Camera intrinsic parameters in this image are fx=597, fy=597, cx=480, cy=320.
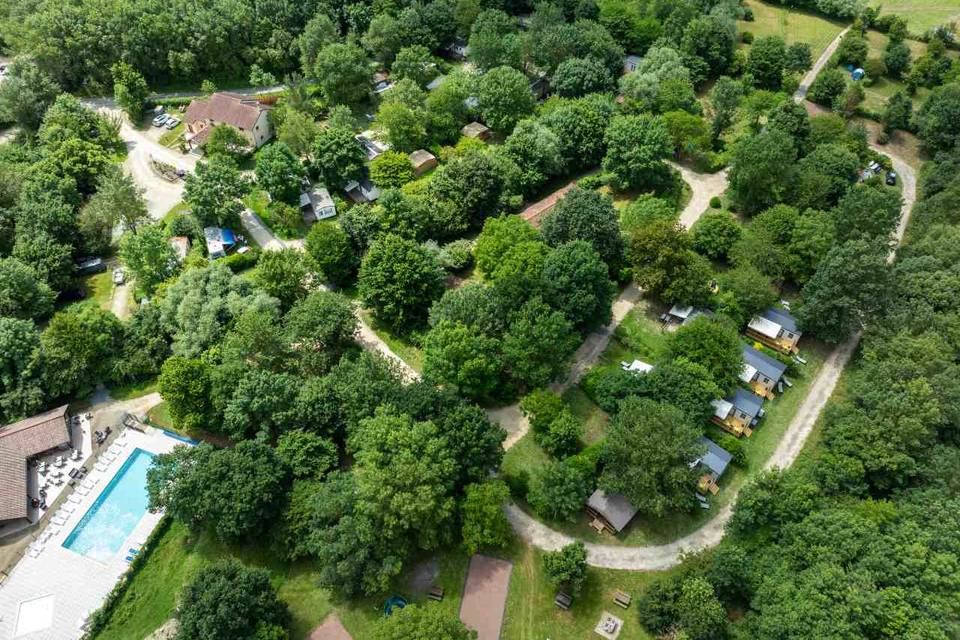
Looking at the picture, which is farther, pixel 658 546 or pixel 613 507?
pixel 613 507

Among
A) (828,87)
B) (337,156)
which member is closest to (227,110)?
(337,156)

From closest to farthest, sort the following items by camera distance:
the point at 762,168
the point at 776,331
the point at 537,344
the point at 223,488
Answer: the point at 223,488 → the point at 537,344 → the point at 776,331 → the point at 762,168

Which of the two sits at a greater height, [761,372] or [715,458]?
[761,372]

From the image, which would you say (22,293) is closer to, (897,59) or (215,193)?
(215,193)

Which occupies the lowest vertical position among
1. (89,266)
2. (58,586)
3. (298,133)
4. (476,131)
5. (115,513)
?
(58,586)

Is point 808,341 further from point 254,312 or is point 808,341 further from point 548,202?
point 254,312

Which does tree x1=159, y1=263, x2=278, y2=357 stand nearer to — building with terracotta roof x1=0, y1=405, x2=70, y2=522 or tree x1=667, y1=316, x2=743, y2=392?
building with terracotta roof x1=0, y1=405, x2=70, y2=522

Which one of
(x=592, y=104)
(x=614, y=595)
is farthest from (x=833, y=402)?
(x=592, y=104)
